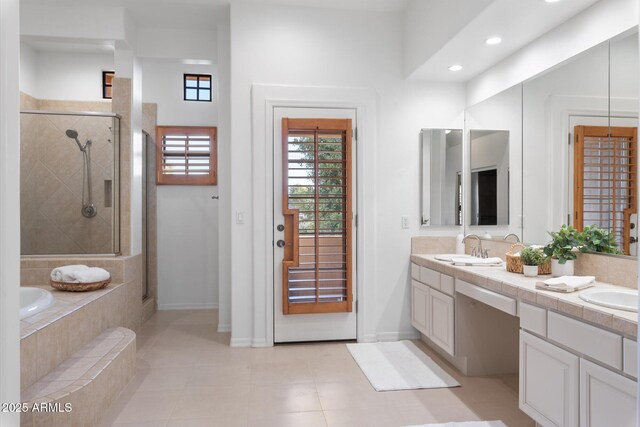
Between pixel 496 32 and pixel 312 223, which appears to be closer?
pixel 496 32

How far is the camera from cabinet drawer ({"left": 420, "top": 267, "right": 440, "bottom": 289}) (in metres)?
3.25

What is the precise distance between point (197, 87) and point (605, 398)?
15.9ft

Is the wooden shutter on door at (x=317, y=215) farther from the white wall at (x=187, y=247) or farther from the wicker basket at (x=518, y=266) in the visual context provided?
the white wall at (x=187, y=247)

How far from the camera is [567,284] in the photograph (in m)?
2.00

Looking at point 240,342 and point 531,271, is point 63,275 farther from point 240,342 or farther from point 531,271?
point 531,271

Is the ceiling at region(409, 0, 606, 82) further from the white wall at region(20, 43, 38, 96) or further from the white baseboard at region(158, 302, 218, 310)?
the white wall at region(20, 43, 38, 96)

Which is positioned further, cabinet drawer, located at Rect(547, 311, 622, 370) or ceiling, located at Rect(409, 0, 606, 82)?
ceiling, located at Rect(409, 0, 606, 82)

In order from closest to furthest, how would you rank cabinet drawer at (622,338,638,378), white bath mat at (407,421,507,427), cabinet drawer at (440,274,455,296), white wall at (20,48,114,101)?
1. cabinet drawer at (622,338,638,378)
2. white bath mat at (407,421,507,427)
3. cabinet drawer at (440,274,455,296)
4. white wall at (20,48,114,101)

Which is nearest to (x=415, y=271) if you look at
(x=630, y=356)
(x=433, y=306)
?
(x=433, y=306)

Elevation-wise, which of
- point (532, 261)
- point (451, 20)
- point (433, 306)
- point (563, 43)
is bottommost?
point (433, 306)

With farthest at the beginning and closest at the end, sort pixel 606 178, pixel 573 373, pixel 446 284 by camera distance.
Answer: pixel 446 284, pixel 606 178, pixel 573 373

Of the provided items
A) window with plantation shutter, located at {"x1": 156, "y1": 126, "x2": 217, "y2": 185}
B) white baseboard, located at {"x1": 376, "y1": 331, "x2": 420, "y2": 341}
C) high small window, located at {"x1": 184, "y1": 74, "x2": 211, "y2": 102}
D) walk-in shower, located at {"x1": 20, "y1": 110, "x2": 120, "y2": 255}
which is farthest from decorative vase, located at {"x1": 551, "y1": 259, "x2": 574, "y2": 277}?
high small window, located at {"x1": 184, "y1": 74, "x2": 211, "y2": 102}

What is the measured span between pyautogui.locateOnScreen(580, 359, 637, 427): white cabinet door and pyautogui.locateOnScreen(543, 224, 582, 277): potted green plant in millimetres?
772

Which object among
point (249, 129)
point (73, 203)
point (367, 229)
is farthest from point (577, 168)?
point (73, 203)
